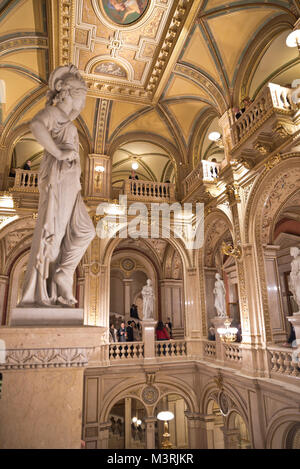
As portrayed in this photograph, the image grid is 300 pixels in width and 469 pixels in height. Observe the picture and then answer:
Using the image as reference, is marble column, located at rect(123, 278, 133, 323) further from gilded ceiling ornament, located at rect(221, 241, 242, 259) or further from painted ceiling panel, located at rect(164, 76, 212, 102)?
painted ceiling panel, located at rect(164, 76, 212, 102)

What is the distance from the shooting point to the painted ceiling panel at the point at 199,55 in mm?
8763

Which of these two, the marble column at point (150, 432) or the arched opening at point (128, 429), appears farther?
A: the arched opening at point (128, 429)

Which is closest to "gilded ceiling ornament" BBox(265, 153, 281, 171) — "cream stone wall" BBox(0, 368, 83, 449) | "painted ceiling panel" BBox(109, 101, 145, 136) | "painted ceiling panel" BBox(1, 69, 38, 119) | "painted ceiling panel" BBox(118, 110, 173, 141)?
"painted ceiling panel" BBox(118, 110, 173, 141)

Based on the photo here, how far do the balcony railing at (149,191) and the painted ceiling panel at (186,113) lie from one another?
217 centimetres

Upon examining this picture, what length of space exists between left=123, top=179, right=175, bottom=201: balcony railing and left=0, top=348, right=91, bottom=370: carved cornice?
374 inches

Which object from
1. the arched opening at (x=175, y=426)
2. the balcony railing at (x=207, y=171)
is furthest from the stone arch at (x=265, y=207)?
the arched opening at (x=175, y=426)

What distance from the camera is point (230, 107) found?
916 centimetres

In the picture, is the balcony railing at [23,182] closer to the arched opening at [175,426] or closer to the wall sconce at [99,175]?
the wall sconce at [99,175]

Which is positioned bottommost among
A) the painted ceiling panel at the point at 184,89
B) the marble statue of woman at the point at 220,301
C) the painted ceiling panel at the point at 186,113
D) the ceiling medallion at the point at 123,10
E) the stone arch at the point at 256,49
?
the marble statue of woman at the point at 220,301

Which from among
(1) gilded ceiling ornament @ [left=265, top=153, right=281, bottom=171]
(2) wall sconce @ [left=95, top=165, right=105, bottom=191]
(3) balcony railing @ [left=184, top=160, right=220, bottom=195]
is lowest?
(1) gilded ceiling ornament @ [left=265, top=153, right=281, bottom=171]

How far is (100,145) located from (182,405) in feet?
40.4

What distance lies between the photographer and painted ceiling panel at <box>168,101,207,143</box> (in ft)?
37.1

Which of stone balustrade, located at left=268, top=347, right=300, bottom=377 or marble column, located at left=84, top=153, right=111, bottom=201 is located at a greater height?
marble column, located at left=84, top=153, right=111, bottom=201

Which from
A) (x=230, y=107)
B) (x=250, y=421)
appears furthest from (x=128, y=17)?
(x=250, y=421)
